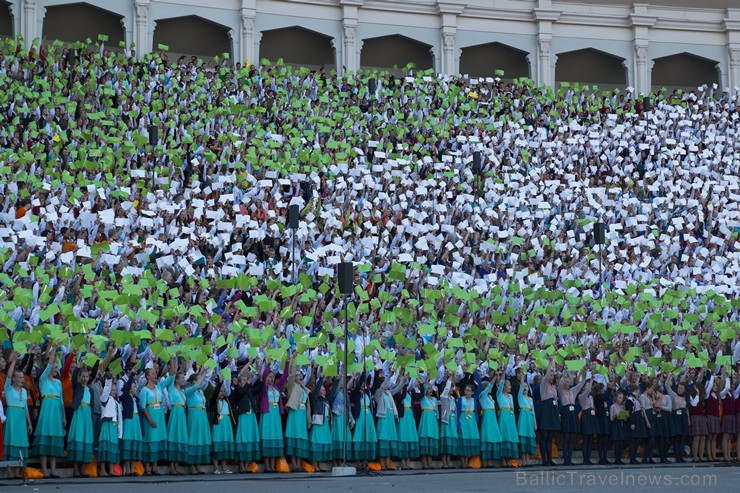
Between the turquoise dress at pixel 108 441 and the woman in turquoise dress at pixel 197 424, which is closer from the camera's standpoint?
the turquoise dress at pixel 108 441

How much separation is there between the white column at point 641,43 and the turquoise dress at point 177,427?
35151 mm

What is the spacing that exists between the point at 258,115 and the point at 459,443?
16078 millimetres

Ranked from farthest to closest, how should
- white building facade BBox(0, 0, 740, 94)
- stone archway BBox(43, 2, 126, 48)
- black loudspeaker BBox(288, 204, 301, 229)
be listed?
stone archway BBox(43, 2, 126, 48) < white building facade BBox(0, 0, 740, 94) < black loudspeaker BBox(288, 204, 301, 229)

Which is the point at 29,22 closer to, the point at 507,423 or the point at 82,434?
the point at 507,423

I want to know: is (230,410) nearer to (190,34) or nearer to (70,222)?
(70,222)

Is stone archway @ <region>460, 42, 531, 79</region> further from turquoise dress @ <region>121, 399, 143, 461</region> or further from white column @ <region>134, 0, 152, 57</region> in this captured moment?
turquoise dress @ <region>121, 399, 143, 461</region>

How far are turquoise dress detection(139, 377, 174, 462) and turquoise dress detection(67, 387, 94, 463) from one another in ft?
2.90

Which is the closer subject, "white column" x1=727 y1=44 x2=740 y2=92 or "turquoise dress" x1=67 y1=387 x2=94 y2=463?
"turquoise dress" x1=67 y1=387 x2=94 y2=463

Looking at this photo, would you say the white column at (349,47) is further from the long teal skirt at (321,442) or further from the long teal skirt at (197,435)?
the long teal skirt at (197,435)

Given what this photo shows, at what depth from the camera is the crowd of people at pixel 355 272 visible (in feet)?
63.1

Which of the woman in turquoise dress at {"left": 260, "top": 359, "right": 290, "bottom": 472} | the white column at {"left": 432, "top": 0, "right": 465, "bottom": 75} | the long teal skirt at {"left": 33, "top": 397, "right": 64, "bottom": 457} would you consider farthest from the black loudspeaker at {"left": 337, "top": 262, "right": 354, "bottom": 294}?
the white column at {"left": 432, "top": 0, "right": 465, "bottom": 75}

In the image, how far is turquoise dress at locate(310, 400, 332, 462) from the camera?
784 inches

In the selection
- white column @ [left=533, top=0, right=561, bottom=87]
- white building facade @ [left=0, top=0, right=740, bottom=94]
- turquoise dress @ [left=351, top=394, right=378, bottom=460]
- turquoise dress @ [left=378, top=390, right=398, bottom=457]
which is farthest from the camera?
white column @ [left=533, top=0, right=561, bottom=87]

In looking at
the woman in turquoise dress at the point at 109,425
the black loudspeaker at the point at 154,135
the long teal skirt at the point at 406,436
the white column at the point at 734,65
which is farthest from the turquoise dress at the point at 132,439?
the white column at the point at 734,65
